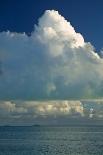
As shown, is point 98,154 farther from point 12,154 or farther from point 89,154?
point 12,154

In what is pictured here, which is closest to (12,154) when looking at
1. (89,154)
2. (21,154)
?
(21,154)

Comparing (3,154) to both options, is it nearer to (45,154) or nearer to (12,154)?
(12,154)

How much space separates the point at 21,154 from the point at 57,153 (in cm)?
1261

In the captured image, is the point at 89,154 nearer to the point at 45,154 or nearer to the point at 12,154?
the point at 45,154

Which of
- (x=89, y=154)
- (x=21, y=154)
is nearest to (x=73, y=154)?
(x=89, y=154)

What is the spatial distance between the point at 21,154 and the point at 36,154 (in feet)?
17.1

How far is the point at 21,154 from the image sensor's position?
483ft

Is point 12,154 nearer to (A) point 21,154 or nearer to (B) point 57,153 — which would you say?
(A) point 21,154

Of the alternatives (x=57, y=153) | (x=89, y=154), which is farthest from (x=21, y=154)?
(x=89, y=154)

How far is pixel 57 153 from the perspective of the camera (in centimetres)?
15000

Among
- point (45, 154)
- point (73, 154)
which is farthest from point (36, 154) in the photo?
point (73, 154)

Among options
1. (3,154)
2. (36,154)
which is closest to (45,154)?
(36,154)

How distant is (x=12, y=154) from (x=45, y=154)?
38.1ft

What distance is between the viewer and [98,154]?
14612 cm
